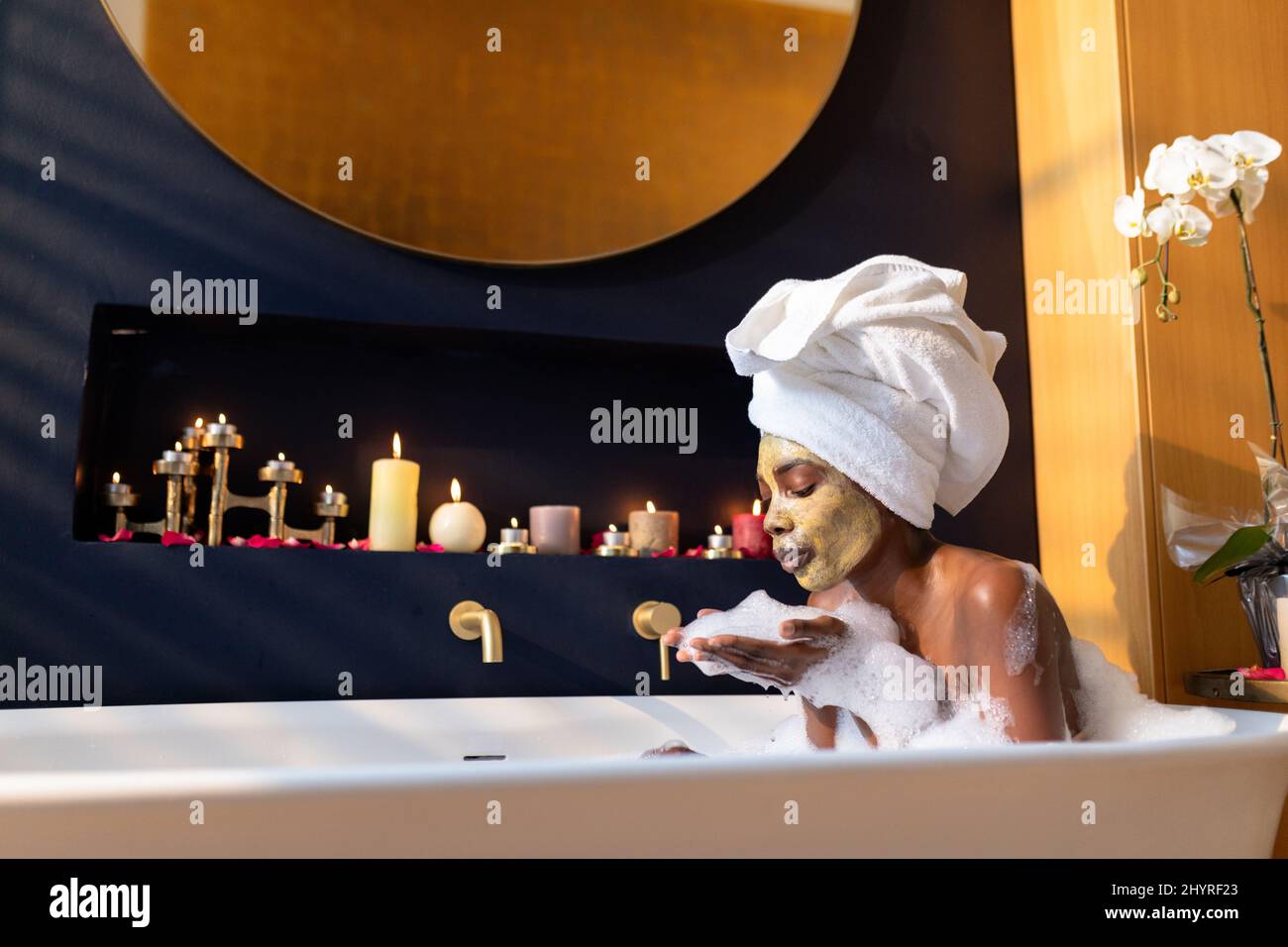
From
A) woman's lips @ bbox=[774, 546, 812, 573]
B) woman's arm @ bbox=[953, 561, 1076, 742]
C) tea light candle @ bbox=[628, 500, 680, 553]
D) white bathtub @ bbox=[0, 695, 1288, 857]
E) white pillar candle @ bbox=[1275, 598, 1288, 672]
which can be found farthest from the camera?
tea light candle @ bbox=[628, 500, 680, 553]

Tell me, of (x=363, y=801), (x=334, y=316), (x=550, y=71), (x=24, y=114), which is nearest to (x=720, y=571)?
(x=334, y=316)

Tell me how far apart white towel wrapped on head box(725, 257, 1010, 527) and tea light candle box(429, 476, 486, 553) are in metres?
0.69

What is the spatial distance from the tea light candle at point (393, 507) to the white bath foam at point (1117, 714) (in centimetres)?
99

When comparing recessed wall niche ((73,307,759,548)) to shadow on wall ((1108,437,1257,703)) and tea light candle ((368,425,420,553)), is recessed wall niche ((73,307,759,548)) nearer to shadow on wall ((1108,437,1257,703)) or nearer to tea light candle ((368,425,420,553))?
tea light candle ((368,425,420,553))

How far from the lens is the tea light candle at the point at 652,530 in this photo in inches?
70.4

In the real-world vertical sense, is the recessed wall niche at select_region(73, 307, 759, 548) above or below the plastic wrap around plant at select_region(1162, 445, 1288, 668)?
above

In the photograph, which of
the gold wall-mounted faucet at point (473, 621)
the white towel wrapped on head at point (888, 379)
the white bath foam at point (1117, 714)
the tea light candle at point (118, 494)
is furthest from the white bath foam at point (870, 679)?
the tea light candle at point (118, 494)

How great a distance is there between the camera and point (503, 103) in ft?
5.97

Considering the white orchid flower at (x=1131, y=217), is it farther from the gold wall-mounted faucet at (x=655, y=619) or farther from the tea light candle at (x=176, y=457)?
the tea light candle at (x=176, y=457)

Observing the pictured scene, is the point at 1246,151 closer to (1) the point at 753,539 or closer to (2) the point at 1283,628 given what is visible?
(2) the point at 1283,628

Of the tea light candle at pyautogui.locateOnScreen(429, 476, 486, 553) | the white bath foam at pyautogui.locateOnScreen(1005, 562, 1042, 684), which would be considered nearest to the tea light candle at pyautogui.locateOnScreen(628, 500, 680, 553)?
the tea light candle at pyautogui.locateOnScreen(429, 476, 486, 553)

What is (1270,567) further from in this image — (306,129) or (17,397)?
(17,397)

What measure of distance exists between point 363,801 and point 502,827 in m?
0.10

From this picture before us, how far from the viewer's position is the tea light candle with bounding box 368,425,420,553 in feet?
5.45
